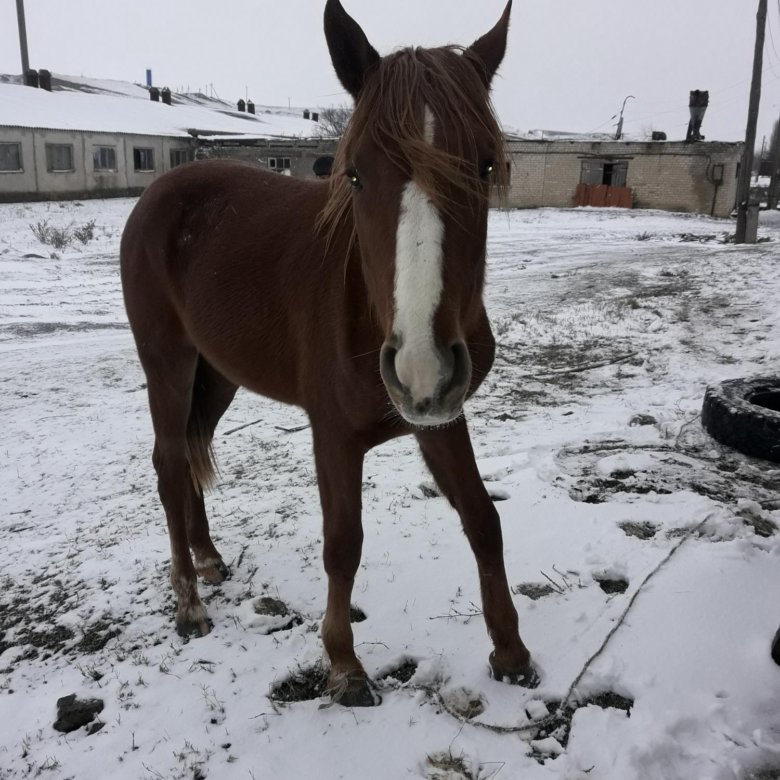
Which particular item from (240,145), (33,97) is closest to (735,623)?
(240,145)

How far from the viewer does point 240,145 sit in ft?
102

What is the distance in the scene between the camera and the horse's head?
5.18ft

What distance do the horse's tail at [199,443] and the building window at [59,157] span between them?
95.1 ft

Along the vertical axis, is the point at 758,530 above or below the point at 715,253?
below

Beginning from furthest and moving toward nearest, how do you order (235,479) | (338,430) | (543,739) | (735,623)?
(235,479) < (735,623) < (338,430) < (543,739)

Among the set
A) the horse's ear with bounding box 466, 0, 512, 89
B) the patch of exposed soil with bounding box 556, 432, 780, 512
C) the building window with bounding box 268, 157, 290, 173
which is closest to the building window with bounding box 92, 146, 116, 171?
the building window with bounding box 268, 157, 290, 173

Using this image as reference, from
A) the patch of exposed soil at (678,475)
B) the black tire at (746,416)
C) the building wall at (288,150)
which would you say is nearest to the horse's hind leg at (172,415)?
the patch of exposed soil at (678,475)

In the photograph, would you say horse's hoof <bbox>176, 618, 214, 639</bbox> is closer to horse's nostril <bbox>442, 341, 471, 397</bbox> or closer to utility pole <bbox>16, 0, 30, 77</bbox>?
horse's nostril <bbox>442, 341, 471, 397</bbox>

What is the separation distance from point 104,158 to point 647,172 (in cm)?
2673

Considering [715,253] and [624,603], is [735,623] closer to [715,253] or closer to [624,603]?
[624,603]

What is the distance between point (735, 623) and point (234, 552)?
2.59 m

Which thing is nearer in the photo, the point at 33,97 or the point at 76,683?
the point at 76,683

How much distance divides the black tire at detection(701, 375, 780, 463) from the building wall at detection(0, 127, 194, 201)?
29218 mm

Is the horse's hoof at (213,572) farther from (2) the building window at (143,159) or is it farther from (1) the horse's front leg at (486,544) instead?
(2) the building window at (143,159)
